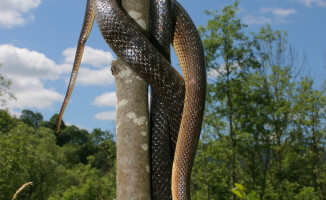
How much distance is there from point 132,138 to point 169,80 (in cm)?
48

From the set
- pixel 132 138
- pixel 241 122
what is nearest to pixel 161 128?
pixel 132 138

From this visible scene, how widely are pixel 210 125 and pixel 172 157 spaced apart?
13567 mm

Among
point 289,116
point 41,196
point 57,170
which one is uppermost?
point 289,116

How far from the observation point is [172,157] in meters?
2.13

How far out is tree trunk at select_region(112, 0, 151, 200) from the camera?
1.76 metres

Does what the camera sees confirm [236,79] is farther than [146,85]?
Yes

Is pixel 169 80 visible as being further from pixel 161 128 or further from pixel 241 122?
pixel 241 122

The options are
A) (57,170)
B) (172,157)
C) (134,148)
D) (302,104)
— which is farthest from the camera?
(57,170)

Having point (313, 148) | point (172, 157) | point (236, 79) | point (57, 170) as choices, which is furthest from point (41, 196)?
point (172, 157)

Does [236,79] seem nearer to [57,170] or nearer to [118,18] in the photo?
[118,18]

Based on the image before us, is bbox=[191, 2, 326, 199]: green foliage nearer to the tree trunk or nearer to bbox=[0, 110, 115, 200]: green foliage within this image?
bbox=[0, 110, 115, 200]: green foliage

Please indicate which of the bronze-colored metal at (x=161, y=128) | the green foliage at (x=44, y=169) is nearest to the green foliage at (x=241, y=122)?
the green foliage at (x=44, y=169)

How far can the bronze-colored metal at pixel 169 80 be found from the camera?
6.58 ft

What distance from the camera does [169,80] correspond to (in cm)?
208
